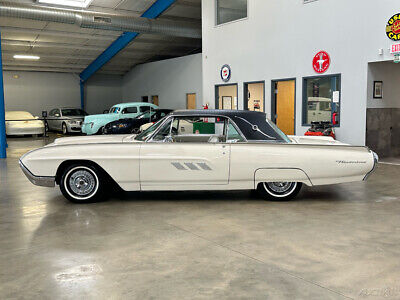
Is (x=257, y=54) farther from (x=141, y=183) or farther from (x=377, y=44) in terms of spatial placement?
(x=141, y=183)

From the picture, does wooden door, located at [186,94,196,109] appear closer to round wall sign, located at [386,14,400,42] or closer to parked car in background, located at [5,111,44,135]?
parked car in background, located at [5,111,44,135]

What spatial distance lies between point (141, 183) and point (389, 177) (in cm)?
473

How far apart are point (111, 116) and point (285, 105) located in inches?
291

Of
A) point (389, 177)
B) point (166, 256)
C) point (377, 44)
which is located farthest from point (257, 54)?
point (166, 256)

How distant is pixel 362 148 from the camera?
17.9 feet

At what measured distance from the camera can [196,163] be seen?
5340 millimetres

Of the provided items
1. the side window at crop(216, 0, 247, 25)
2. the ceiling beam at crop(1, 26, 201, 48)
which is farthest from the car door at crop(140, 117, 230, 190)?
the ceiling beam at crop(1, 26, 201, 48)

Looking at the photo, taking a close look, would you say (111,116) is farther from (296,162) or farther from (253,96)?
(296,162)

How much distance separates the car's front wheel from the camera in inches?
220

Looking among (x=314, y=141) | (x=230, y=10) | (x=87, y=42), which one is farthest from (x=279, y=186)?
(x=87, y=42)

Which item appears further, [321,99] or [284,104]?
[284,104]

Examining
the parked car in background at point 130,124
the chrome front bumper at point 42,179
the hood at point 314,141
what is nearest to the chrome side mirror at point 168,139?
the chrome front bumper at point 42,179

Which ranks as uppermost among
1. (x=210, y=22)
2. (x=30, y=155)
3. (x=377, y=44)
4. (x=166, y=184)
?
(x=210, y=22)

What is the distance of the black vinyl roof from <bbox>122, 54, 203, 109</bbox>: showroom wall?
1225 cm
